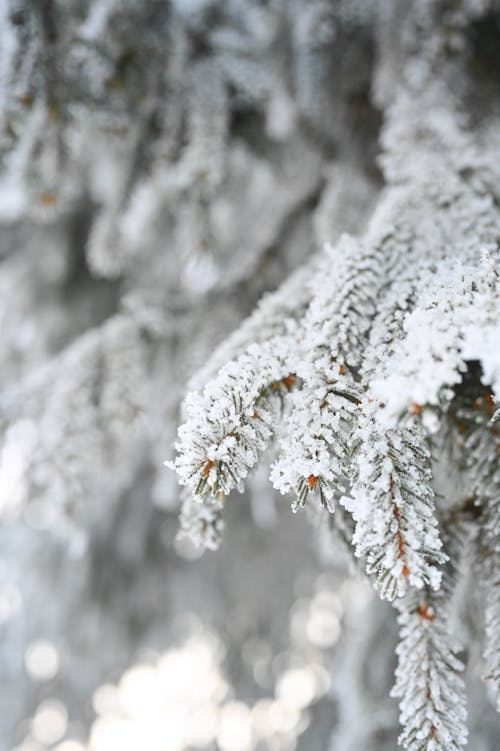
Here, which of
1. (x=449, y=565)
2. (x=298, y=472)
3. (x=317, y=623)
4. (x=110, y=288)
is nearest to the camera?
(x=298, y=472)

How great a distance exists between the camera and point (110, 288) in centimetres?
244

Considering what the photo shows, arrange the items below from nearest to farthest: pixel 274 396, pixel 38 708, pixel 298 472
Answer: pixel 298 472 → pixel 274 396 → pixel 38 708

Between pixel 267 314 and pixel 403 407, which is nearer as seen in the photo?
pixel 403 407

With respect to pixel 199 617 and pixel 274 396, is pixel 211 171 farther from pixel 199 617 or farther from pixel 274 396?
pixel 199 617

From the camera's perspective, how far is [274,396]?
0.66 m

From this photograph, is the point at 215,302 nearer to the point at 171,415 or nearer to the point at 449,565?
the point at 171,415

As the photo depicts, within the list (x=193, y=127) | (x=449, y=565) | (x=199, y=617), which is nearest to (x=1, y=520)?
(x=199, y=617)

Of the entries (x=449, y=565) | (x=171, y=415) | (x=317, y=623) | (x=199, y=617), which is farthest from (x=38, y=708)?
(x=449, y=565)

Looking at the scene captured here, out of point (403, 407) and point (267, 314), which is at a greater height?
A: point (267, 314)

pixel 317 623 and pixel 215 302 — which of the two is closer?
pixel 215 302

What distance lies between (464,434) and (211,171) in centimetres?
86

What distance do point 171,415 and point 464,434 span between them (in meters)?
0.69

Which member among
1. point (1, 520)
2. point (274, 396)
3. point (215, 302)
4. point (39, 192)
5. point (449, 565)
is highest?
point (1, 520)

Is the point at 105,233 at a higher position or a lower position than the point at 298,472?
higher
